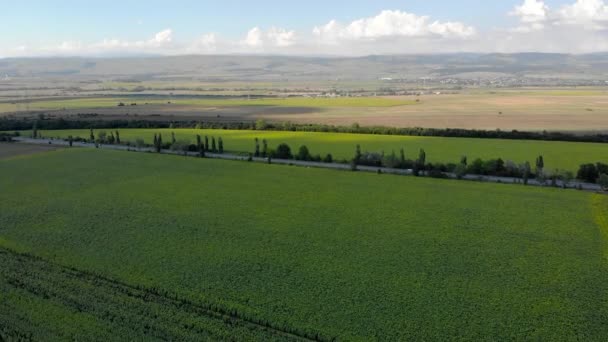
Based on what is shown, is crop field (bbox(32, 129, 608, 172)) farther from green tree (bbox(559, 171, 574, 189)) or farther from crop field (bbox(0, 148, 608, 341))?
crop field (bbox(0, 148, 608, 341))

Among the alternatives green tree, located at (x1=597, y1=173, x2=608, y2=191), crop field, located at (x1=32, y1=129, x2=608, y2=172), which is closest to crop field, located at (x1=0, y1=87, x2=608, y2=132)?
crop field, located at (x1=32, y1=129, x2=608, y2=172)

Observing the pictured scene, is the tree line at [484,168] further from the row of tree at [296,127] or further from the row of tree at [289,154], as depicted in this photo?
the row of tree at [296,127]

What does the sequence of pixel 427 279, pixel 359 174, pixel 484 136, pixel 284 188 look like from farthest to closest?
pixel 484 136
pixel 359 174
pixel 284 188
pixel 427 279

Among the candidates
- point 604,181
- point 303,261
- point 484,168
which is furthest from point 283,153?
point 303,261

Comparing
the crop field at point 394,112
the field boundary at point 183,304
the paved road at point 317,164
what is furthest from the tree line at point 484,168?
the field boundary at point 183,304

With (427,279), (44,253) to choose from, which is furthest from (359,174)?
(44,253)

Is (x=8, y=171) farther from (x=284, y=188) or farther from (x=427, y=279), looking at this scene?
(x=427, y=279)

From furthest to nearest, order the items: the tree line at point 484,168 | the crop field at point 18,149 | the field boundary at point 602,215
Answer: the crop field at point 18,149
the tree line at point 484,168
the field boundary at point 602,215
